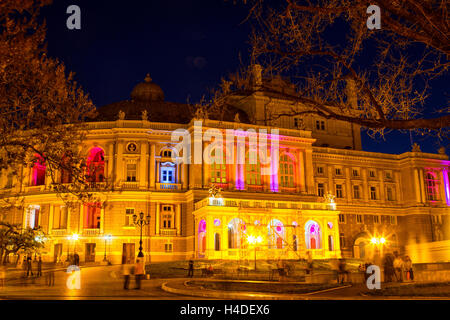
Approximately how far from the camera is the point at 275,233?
50.3m

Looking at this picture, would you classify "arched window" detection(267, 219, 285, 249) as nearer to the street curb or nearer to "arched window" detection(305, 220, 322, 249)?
"arched window" detection(305, 220, 322, 249)

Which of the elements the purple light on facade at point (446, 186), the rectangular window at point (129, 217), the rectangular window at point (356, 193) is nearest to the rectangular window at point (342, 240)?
the rectangular window at point (356, 193)

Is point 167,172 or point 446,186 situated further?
point 446,186

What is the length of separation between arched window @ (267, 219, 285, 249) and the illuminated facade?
0.16 m

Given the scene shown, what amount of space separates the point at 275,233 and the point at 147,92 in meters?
29.7

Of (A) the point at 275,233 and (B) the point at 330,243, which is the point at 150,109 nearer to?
(A) the point at 275,233

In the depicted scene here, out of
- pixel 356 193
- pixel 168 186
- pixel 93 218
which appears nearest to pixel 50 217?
pixel 93 218

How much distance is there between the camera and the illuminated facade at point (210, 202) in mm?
50438

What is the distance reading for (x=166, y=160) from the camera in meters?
57.5

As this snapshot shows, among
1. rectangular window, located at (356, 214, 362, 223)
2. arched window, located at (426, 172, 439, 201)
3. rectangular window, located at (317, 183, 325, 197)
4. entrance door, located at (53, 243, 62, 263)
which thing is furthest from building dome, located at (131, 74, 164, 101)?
arched window, located at (426, 172, 439, 201)

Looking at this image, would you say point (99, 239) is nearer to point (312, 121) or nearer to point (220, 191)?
point (220, 191)
